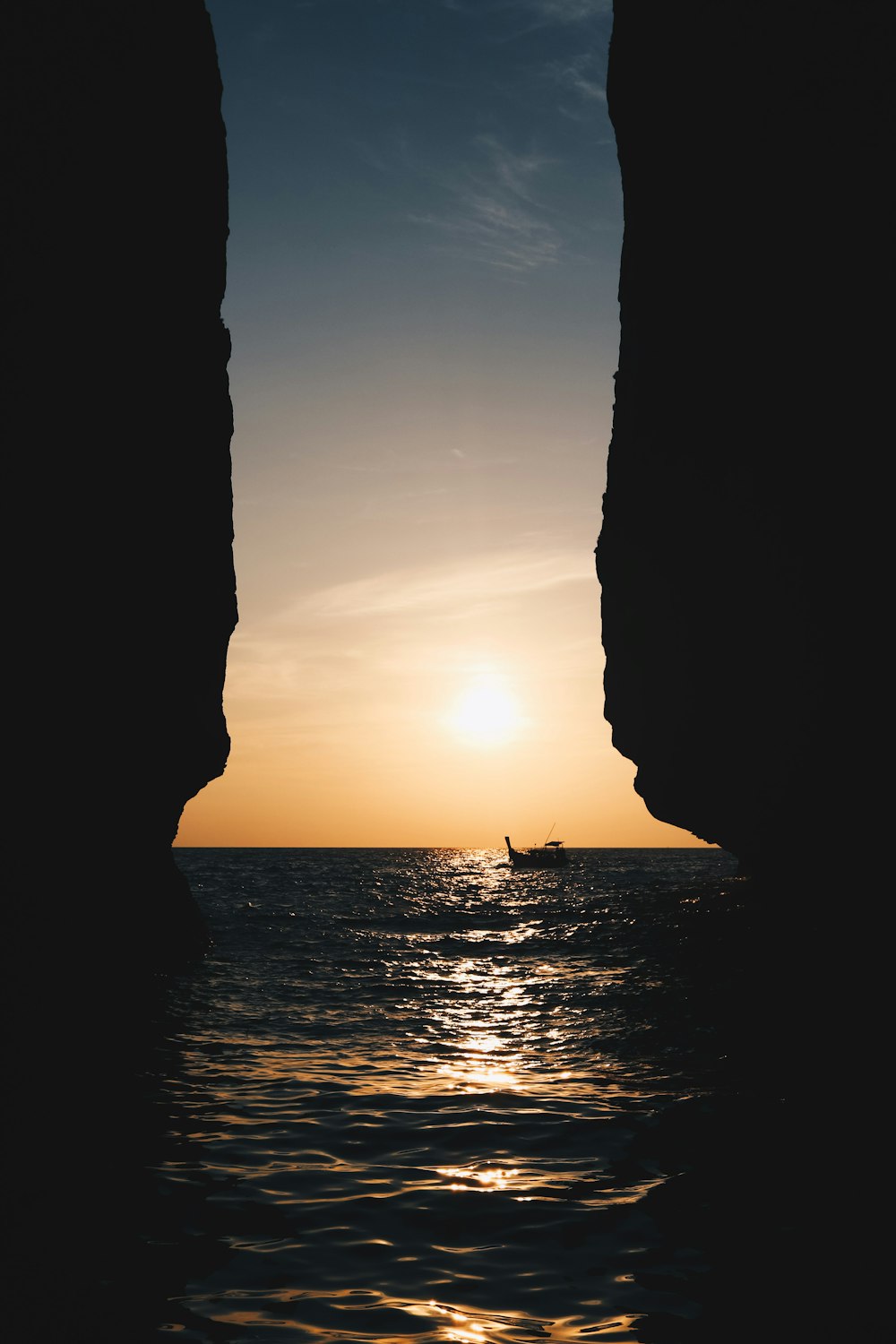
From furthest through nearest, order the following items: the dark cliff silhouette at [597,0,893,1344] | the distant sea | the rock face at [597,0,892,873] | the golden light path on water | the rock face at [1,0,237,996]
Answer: the rock face at [597,0,892,873] → the rock face at [1,0,237,996] → the dark cliff silhouette at [597,0,893,1344] → the distant sea → the golden light path on water

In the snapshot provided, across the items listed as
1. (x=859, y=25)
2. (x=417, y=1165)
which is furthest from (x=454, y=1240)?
(x=859, y=25)

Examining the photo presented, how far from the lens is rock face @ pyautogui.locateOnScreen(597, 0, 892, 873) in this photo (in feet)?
53.7

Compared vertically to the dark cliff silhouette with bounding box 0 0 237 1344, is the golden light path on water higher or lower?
lower

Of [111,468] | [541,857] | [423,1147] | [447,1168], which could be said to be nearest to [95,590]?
[111,468]

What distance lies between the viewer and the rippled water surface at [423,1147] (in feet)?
18.5

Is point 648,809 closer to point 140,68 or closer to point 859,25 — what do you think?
point 859,25

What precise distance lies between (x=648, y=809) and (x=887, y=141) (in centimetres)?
2542

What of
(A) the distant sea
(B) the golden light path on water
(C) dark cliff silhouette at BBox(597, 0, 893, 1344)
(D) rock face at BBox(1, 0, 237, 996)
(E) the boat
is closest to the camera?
(B) the golden light path on water

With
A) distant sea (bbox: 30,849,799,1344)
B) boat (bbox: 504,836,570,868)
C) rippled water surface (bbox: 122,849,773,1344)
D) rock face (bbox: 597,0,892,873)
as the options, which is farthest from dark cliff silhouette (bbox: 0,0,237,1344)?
boat (bbox: 504,836,570,868)

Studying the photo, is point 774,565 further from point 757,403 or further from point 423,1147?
point 423,1147

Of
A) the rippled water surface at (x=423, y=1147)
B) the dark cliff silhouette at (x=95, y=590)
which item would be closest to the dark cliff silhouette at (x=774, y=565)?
the rippled water surface at (x=423, y=1147)

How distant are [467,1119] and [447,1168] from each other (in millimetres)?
1651

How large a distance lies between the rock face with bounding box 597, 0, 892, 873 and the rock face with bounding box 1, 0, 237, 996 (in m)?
12.5

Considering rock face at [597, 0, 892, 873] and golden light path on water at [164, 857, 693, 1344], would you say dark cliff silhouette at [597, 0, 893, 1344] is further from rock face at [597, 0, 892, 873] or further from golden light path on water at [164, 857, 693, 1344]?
golden light path on water at [164, 857, 693, 1344]
